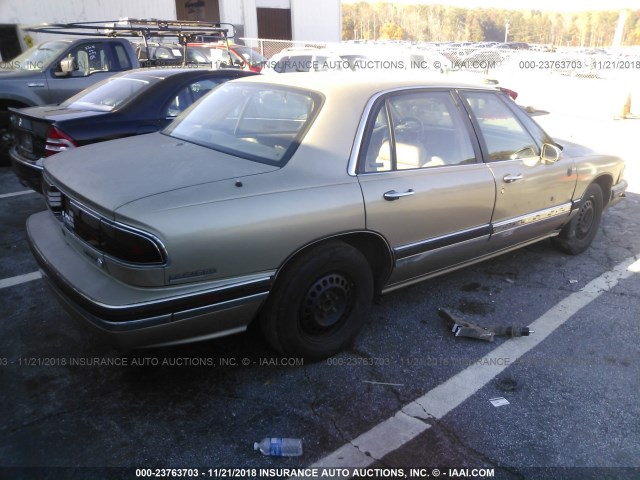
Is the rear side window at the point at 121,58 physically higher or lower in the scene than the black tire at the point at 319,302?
higher

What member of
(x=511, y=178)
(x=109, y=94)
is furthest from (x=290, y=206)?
(x=109, y=94)

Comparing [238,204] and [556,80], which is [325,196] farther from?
[556,80]

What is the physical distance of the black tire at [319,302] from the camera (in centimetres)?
269

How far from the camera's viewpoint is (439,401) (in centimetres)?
275

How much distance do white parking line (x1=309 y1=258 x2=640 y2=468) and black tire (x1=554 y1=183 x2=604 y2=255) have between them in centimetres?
87

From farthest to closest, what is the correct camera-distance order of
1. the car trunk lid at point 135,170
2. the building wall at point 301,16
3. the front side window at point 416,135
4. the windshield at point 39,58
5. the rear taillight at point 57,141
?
the building wall at point 301,16 < the windshield at point 39,58 < the rear taillight at point 57,141 < the front side window at point 416,135 < the car trunk lid at point 135,170

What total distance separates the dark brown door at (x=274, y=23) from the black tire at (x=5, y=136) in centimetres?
2211

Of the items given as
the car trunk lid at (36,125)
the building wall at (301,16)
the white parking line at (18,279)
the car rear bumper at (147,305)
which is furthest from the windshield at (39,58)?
the building wall at (301,16)

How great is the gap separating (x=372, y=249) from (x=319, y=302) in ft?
1.61

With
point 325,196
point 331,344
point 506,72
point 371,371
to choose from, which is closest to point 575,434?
point 371,371

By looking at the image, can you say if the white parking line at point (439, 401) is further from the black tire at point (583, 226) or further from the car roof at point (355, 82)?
the car roof at point (355, 82)

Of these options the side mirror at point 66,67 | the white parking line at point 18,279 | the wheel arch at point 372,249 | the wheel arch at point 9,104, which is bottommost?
the white parking line at point 18,279

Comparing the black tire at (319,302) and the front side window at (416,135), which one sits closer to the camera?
the black tire at (319,302)

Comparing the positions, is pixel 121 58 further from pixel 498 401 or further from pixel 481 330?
pixel 498 401
